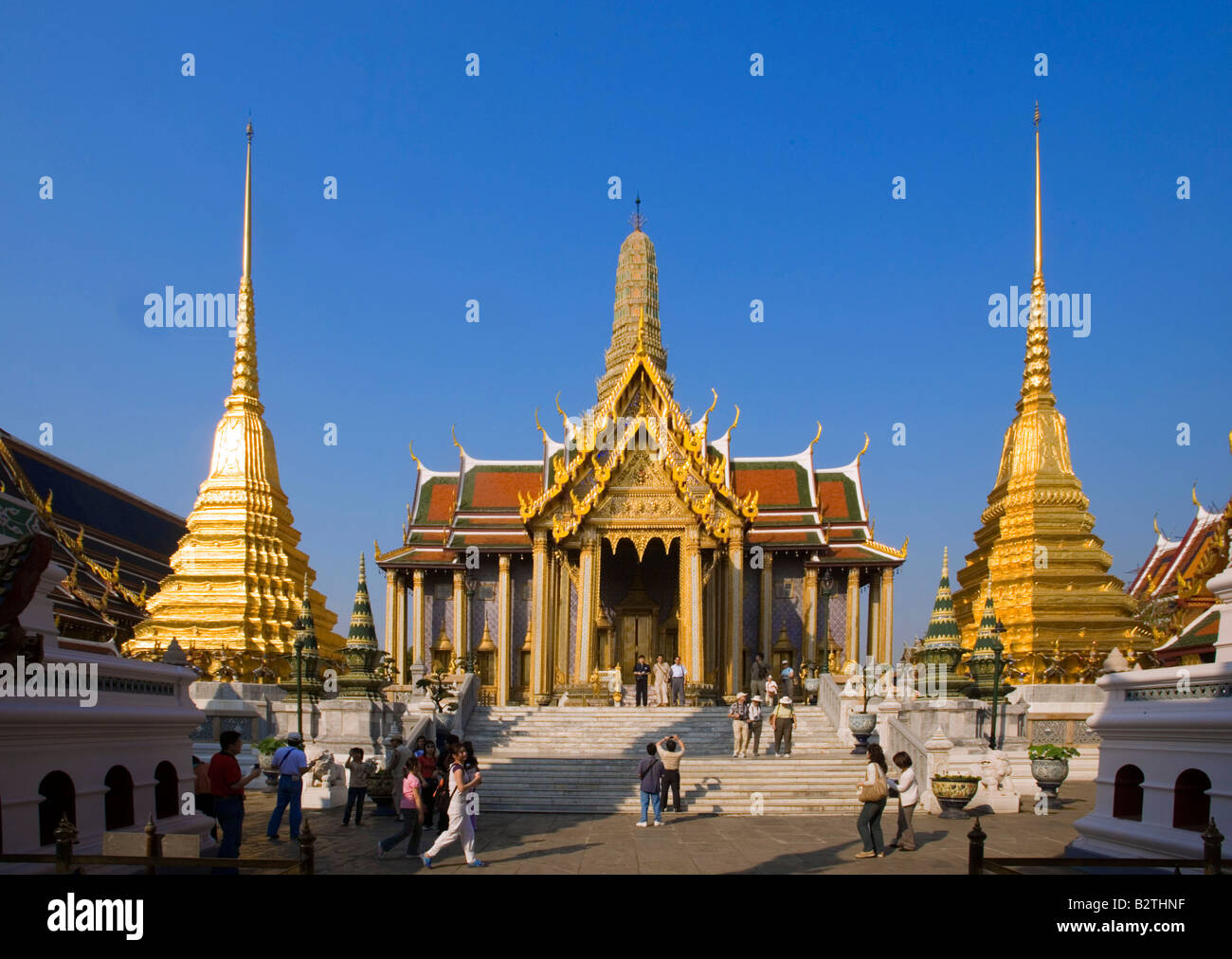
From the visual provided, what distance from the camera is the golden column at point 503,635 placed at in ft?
104

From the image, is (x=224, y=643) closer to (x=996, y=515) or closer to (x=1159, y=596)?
(x=996, y=515)

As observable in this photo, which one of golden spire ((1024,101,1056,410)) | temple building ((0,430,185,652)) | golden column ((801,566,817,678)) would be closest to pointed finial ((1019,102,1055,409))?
golden spire ((1024,101,1056,410))

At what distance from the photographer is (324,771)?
17.7m

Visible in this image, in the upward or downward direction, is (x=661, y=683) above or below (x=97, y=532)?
below

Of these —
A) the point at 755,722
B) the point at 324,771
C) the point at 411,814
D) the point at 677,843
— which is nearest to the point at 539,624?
the point at 755,722

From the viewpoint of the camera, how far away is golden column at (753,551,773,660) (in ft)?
105

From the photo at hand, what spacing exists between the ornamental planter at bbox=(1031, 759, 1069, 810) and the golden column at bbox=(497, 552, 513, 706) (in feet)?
54.7

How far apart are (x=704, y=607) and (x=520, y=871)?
1938cm

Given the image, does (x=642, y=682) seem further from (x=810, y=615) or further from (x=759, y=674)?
(x=810, y=615)

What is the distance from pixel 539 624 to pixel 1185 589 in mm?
22768

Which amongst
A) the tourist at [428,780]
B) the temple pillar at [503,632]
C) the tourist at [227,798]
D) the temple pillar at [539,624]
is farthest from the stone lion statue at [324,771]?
the temple pillar at [503,632]

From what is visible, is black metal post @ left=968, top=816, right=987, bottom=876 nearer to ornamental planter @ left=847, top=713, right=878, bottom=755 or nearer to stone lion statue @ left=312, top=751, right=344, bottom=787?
stone lion statue @ left=312, top=751, right=344, bottom=787

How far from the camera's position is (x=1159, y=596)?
41844 mm
